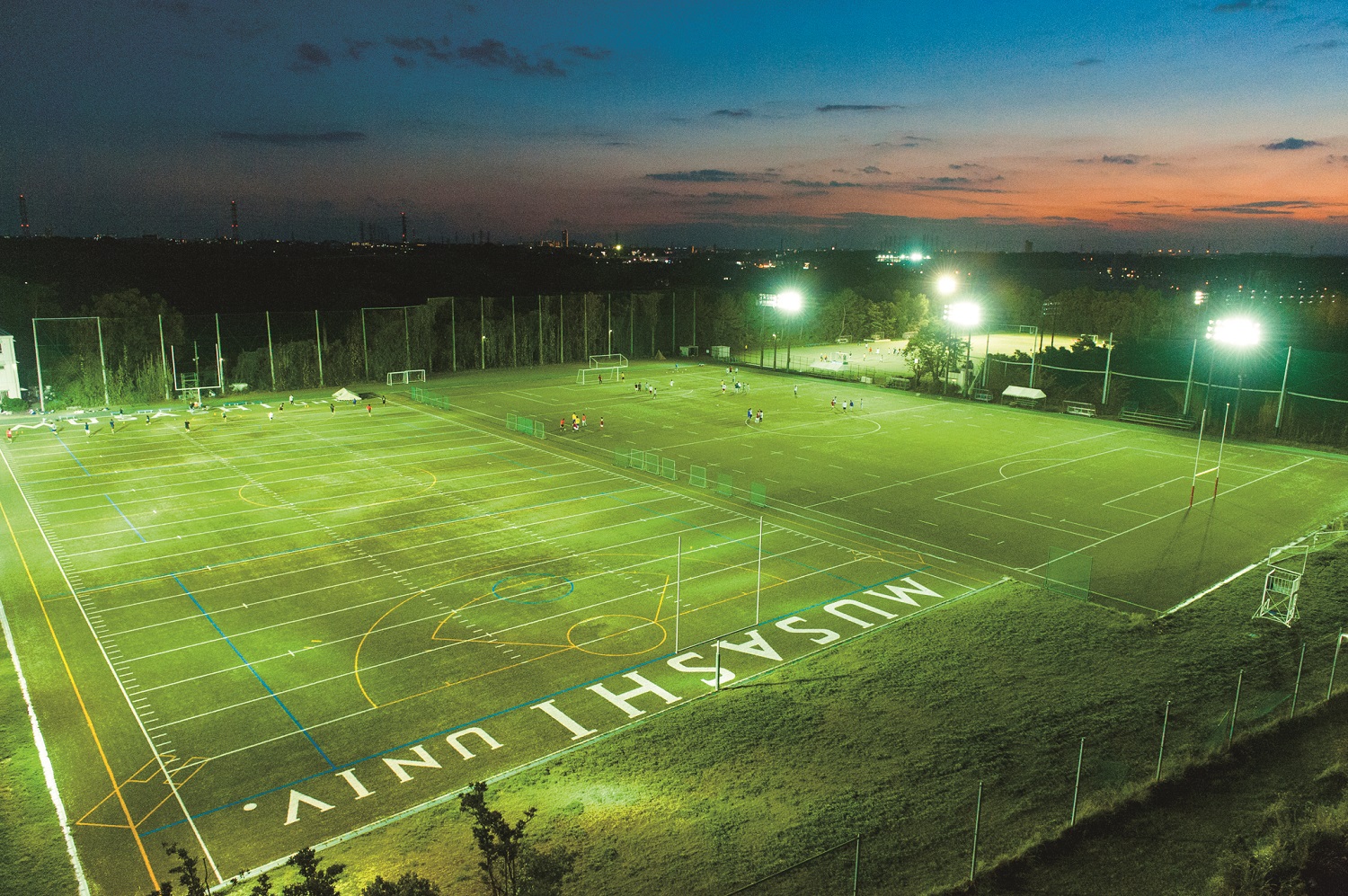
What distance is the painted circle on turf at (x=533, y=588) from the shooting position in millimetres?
22719

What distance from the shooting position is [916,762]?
14461 mm

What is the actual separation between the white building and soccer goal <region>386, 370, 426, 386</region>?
22646 millimetres

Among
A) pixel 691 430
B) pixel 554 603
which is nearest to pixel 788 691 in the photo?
pixel 554 603

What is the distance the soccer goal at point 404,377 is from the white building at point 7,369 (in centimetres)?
2265

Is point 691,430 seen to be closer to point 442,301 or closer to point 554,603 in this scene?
point 554,603

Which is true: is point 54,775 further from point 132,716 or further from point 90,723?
point 132,716

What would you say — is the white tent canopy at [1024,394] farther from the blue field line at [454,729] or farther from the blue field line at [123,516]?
the blue field line at [123,516]

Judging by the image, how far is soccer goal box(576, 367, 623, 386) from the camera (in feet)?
219

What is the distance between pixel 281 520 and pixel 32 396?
109 ft

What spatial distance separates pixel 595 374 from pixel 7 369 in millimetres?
39272

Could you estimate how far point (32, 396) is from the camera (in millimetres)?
50562

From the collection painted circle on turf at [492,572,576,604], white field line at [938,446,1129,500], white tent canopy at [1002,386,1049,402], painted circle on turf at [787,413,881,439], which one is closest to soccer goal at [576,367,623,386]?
painted circle on turf at [787,413,881,439]

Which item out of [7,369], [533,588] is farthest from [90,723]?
[7,369]

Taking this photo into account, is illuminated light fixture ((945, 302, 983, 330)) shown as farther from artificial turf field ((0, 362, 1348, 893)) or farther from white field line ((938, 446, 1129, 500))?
white field line ((938, 446, 1129, 500))
